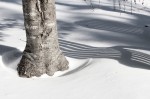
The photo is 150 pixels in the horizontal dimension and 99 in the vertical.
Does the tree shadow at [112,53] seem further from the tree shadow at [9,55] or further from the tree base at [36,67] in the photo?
the tree shadow at [9,55]

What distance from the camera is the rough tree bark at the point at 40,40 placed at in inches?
177

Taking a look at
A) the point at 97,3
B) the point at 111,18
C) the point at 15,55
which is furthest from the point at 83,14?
the point at 15,55

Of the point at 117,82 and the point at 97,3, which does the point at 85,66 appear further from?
the point at 97,3

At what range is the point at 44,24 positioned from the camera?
459 cm

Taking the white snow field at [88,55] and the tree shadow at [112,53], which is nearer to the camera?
the white snow field at [88,55]

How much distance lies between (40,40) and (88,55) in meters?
0.98

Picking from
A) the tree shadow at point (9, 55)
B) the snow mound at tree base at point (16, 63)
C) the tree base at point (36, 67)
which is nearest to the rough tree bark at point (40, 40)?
the tree base at point (36, 67)

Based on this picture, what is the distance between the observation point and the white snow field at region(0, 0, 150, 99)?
4.19m

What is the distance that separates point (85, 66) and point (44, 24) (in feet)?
2.53

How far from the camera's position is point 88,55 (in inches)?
A: 211

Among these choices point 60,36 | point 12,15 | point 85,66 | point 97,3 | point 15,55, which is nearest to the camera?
point 85,66

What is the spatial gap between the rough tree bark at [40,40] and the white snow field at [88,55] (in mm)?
121

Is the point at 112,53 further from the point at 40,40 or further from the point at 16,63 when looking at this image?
the point at 16,63

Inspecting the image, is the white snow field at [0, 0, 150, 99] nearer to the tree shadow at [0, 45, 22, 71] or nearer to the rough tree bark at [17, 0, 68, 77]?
the tree shadow at [0, 45, 22, 71]
